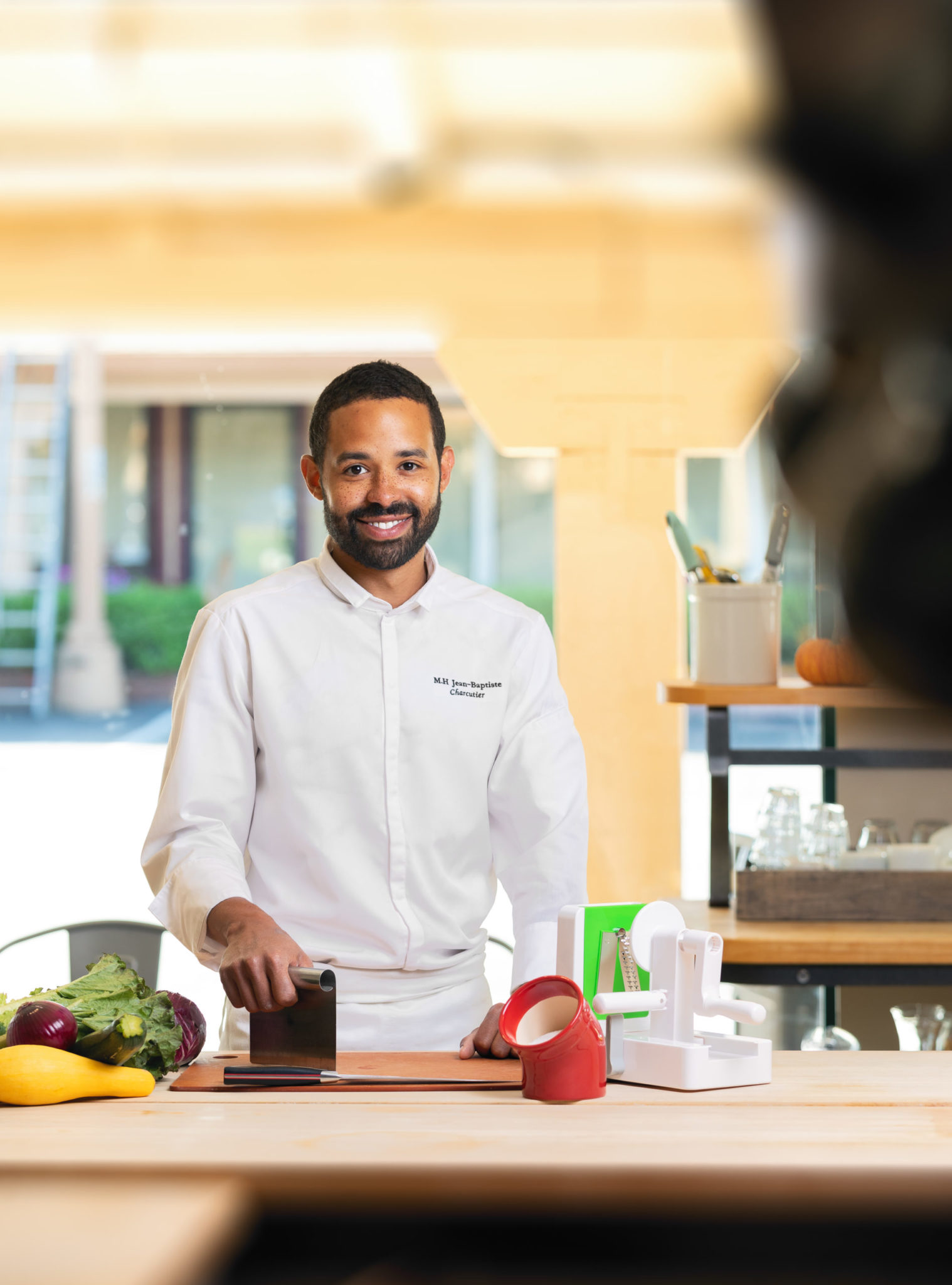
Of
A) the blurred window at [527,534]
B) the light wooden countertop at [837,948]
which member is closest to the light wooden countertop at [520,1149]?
the light wooden countertop at [837,948]

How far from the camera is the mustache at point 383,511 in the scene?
164cm

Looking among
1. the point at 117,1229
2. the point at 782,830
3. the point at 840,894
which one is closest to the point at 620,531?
the point at 782,830

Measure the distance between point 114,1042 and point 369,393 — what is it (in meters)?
0.82

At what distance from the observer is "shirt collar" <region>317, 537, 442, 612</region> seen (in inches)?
70.9

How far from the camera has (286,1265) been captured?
3.48 feet

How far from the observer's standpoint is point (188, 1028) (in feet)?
4.68

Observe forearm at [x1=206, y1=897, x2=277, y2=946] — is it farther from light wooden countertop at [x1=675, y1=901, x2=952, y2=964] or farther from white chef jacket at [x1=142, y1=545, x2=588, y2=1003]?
light wooden countertop at [x1=675, y1=901, x2=952, y2=964]

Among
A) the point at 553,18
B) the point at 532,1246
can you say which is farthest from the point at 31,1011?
the point at 553,18

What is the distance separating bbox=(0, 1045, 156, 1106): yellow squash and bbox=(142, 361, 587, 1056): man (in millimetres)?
273

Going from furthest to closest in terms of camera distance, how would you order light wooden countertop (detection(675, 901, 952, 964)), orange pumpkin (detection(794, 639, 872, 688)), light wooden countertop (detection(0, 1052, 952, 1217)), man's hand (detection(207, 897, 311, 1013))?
1. orange pumpkin (detection(794, 639, 872, 688))
2. light wooden countertop (detection(675, 901, 952, 964))
3. man's hand (detection(207, 897, 311, 1013))
4. light wooden countertop (detection(0, 1052, 952, 1217))

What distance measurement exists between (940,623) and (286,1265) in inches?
42.9

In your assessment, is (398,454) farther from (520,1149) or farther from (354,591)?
(520,1149)

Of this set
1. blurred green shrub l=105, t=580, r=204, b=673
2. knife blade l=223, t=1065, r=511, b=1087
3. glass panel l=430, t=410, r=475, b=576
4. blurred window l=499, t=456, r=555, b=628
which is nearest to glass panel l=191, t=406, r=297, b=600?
blurred green shrub l=105, t=580, r=204, b=673

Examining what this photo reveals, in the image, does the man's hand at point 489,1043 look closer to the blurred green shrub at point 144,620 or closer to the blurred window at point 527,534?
the blurred window at point 527,534
